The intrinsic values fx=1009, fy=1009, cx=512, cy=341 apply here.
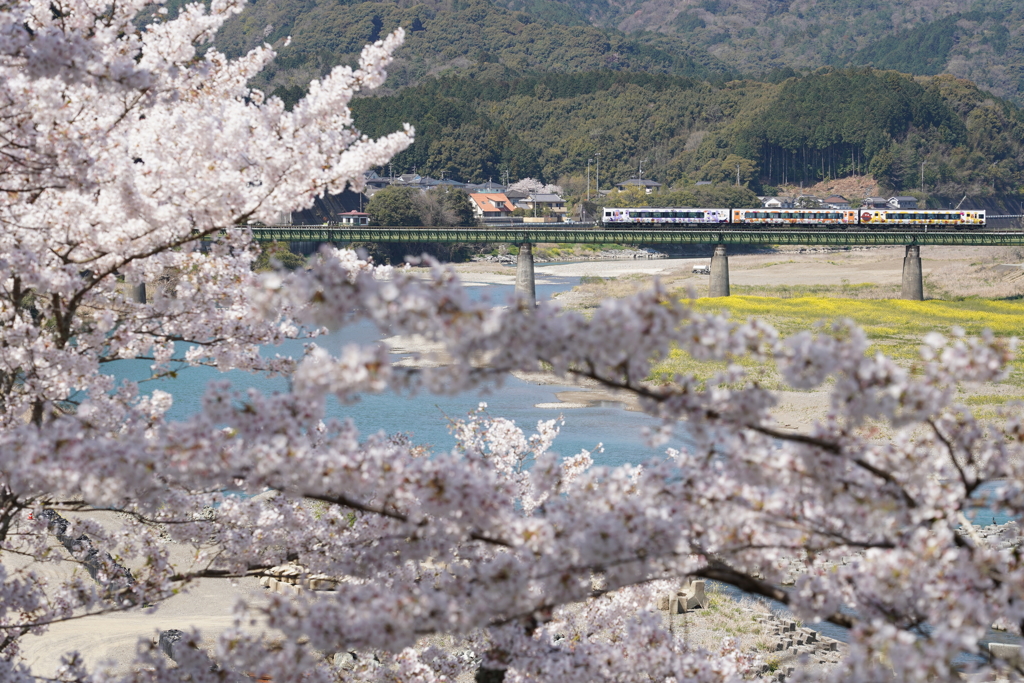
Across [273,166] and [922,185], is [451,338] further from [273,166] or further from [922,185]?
[922,185]

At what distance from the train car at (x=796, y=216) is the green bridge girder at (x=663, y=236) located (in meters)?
1.04

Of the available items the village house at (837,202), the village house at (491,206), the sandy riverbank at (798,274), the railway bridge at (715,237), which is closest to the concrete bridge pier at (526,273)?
the railway bridge at (715,237)

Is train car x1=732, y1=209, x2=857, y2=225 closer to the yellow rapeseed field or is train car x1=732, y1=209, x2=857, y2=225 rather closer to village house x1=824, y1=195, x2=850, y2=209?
the yellow rapeseed field

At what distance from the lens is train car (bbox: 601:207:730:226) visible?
86.1 m

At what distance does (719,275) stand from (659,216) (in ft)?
37.2

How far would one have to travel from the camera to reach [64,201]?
23.4 ft

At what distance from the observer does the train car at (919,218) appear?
80.0 meters

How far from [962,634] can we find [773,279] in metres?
92.6

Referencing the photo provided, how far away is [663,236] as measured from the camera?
82.2m

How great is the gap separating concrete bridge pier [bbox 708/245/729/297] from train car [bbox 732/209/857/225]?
8581mm

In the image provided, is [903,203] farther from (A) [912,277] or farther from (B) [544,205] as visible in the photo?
(A) [912,277]

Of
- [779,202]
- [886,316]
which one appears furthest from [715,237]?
[779,202]

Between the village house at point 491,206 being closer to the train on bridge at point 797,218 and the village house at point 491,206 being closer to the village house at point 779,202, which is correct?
the village house at point 779,202

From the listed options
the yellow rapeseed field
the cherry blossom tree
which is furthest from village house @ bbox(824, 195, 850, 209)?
the cherry blossom tree
